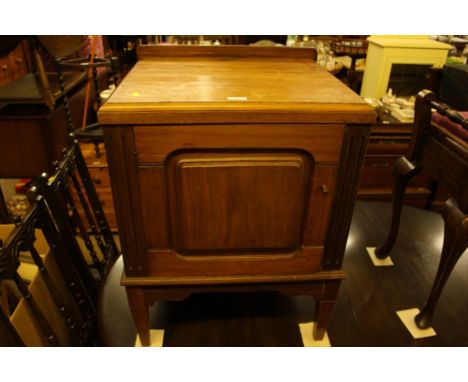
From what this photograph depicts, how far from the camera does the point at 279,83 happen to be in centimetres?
84

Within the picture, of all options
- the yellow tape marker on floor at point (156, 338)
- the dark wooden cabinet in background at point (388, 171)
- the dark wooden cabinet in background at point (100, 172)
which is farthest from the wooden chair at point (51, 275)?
the dark wooden cabinet in background at point (388, 171)

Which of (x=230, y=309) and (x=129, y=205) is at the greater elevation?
(x=129, y=205)

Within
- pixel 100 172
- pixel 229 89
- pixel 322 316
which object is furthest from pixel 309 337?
pixel 100 172

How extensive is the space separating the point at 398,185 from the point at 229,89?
0.79 metres

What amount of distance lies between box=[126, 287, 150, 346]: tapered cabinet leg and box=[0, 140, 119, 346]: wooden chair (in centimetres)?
17

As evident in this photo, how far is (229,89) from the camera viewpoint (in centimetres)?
78

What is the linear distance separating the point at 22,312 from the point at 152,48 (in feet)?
2.58

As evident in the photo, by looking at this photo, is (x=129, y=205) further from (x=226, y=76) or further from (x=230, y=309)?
(x=230, y=309)

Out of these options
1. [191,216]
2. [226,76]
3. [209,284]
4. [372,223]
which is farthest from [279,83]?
[372,223]

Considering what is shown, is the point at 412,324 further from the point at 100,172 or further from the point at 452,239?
the point at 100,172

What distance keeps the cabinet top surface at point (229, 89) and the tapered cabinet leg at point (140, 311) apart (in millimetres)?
445

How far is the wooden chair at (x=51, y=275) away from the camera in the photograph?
803 millimetres

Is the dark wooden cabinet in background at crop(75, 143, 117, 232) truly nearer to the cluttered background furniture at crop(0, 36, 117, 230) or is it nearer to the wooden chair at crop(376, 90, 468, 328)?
the cluttered background furniture at crop(0, 36, 117, 230)

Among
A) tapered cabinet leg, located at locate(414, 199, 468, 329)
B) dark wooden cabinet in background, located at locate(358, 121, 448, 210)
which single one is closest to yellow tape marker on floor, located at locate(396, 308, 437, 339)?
tapered cabinet leg, located at locate(414, 199, 468, 329)
